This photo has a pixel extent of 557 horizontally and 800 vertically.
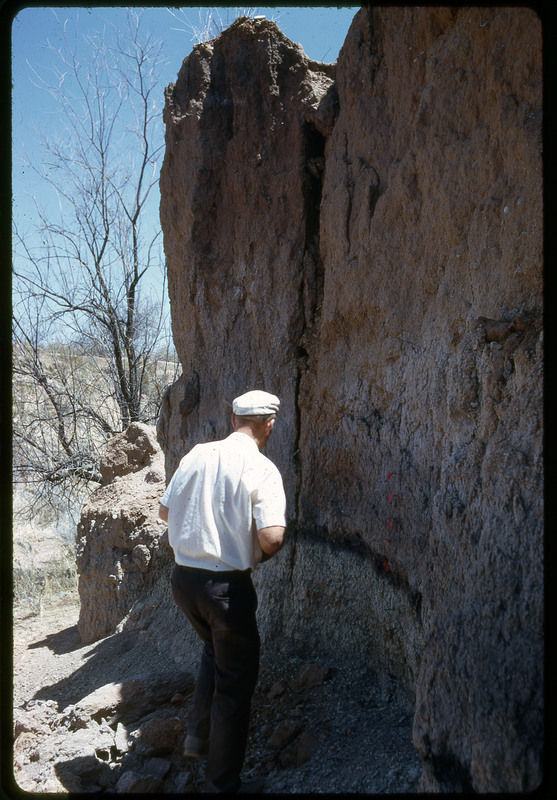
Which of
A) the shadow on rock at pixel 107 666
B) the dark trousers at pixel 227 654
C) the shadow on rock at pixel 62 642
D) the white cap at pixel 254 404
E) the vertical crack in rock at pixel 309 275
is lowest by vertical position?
the shadow on rock at pixel 62 642

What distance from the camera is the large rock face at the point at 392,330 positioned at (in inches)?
92.9

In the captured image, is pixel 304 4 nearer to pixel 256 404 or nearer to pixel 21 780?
pixel 256 404

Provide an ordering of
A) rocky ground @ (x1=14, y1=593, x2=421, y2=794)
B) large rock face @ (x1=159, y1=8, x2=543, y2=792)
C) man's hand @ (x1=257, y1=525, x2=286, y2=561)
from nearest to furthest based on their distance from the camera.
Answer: large rock face @ (x1=159, y1=8, x2=543, y2=792)
man's hand @ (x1=257, y1=525, x2=286, y2=561)
rocky ground @ (x1=14, y1=593, x2=421, y2=794)

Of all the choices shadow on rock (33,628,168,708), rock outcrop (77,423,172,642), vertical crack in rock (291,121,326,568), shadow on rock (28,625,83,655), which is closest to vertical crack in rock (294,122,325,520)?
vertical crack in rock (291,121,326,568)

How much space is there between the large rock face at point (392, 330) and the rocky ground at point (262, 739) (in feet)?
0.83

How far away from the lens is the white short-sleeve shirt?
3.25m

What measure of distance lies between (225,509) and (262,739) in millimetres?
1503

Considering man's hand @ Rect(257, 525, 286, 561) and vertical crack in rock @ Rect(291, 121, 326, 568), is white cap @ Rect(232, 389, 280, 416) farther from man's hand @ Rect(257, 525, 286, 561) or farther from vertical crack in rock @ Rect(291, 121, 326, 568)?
vertical crack in rock @ Rect(291, 121, 326, 568)

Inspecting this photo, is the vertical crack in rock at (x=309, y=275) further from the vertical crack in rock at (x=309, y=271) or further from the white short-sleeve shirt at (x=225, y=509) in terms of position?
the white short-sleeve shirt at (x=225, y=509)

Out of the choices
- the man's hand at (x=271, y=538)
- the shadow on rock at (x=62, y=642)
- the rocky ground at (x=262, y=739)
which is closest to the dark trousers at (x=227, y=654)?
the man's hand at (x=271, y=538)

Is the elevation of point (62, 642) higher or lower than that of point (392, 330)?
lower

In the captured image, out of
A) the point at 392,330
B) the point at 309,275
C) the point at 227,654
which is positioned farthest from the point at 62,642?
the point at 392,330

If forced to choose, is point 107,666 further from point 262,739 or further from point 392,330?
point 392,330

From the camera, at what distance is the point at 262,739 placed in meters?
3.86
